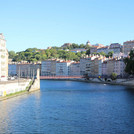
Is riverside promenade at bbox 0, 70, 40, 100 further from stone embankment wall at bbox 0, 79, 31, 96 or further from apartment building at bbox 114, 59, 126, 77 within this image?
apartment building at bbox 114, 59, 126, 77

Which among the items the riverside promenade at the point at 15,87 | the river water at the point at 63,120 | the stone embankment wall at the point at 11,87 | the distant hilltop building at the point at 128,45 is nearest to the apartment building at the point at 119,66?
the distant hilltop building at the point at 128,45

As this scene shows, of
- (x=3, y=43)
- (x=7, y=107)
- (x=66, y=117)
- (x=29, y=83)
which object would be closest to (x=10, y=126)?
(x=66, y=117)

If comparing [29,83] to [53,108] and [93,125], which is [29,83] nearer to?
[53,108]

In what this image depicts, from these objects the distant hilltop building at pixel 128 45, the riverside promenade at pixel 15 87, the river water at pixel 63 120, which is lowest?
the river water at pixel 63 120

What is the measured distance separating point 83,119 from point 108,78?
95210 millimetres

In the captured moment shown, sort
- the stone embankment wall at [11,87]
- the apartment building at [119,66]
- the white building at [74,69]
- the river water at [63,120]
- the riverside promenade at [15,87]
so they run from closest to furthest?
the river water at [63,120] < the stone embankment wall at [11,87] < the riverside promenade at [15,87] < the apartment building at [119,66] < the white building at [74,69]

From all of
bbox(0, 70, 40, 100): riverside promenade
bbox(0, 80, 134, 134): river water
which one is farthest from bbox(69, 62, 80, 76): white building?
bbox(0, 80, 134, 134): river water

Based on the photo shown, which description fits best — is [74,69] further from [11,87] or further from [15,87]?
[11,87]

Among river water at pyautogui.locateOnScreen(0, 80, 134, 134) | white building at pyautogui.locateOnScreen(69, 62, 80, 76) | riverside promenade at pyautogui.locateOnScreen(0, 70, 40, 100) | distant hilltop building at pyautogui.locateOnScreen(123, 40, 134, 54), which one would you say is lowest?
river water at pyautogui.locateOnScreen(0, 80, 134, 134)

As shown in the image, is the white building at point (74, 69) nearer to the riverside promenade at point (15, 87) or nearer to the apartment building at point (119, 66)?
the apartment building at point (119, 66)

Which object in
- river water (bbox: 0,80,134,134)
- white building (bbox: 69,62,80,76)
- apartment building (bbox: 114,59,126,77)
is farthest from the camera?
white building (bbox: 69,62,80,76)

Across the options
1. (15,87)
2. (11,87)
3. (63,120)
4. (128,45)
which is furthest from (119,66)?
(63,120)

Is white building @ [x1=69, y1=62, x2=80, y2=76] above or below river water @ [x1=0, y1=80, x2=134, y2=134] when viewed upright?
above

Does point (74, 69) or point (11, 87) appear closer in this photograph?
point (11, 87)
